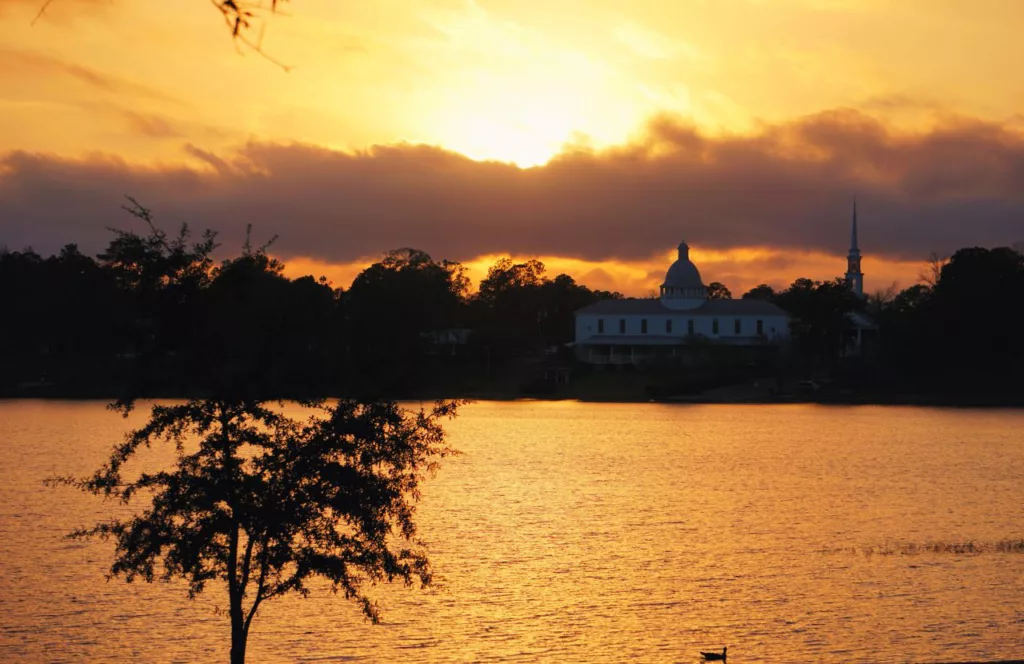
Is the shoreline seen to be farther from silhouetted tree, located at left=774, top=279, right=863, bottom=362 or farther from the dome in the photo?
the dome

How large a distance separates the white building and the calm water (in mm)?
93771

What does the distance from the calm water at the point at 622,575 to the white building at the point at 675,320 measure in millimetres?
93771

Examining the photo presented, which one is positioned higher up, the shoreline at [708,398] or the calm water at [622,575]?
the shoreline at [708,398]

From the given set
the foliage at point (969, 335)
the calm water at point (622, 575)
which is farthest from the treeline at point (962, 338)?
the calm water at point (622, 575)

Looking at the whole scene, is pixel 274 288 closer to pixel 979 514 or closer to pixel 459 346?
pixel 979 514

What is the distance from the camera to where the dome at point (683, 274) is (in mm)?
184500

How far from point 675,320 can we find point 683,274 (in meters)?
8.22

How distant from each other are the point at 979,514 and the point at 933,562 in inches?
602

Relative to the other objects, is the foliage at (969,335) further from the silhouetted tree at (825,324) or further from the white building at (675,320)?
the white building at (675,320)

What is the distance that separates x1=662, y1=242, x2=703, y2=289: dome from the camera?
605 ft

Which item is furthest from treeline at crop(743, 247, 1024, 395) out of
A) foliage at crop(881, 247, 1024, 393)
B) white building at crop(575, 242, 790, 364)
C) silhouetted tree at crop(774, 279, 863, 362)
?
white building at crop(575, 242, 790, 364)

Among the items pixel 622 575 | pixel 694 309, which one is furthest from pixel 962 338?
pixel 622 575

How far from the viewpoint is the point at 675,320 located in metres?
182

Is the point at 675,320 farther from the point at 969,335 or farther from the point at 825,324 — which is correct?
the point at 969,335
